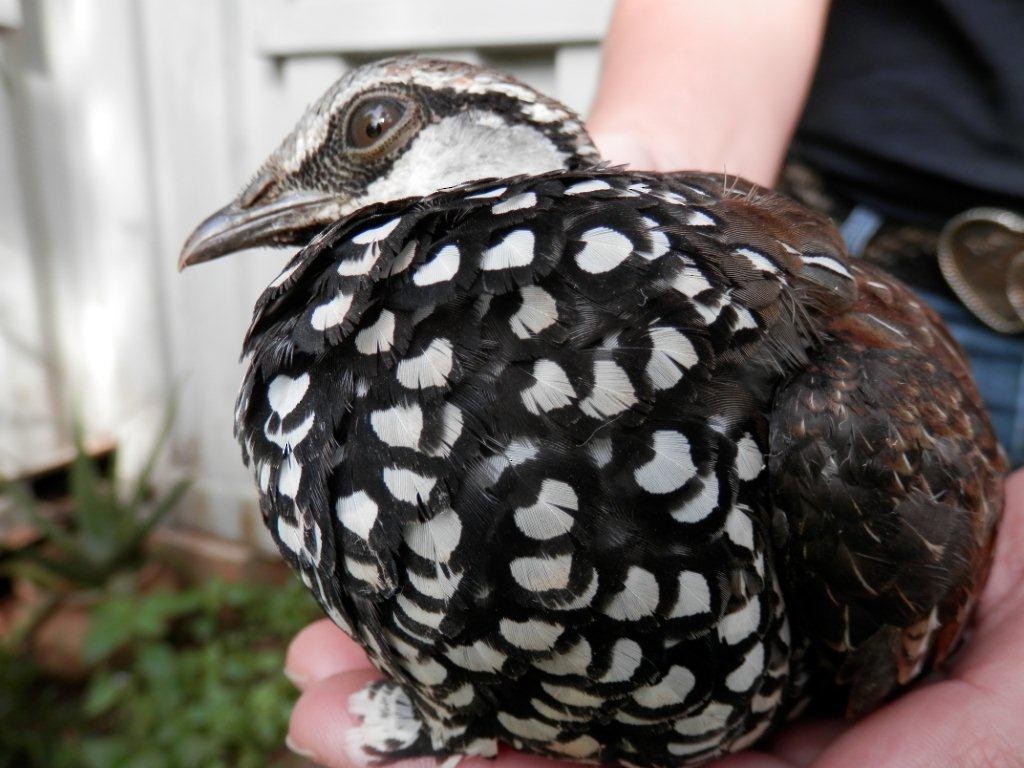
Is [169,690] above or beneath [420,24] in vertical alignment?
beneath

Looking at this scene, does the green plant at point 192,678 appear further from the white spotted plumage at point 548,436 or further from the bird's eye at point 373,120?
the bird's eye at point 373,120

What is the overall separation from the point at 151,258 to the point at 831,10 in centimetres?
322

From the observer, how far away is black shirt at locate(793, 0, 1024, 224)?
76.9 inches

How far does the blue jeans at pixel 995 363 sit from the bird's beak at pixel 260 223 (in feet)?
4.95

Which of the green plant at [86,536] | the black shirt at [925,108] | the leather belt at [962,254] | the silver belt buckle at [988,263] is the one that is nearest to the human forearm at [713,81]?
the black shirt at [925,108]

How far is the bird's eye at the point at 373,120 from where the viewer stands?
155 cm

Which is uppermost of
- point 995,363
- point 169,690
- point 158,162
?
point 995,363

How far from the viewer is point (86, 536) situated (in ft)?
12.2

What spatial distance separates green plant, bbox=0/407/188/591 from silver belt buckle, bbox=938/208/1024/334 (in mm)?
3371

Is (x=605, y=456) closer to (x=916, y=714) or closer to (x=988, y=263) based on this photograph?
(x=916, y=714)

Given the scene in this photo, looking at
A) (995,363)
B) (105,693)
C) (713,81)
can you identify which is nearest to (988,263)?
(995,363)

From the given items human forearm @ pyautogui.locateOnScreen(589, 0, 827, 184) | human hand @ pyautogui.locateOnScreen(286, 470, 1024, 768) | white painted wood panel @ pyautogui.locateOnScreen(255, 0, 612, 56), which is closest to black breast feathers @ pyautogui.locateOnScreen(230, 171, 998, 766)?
human hand @ pyautogui.locateOnScreen(286, 470, 1024, 768)

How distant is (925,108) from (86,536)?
3664 millimetres

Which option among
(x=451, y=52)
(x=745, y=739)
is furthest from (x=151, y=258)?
(x=745, y=739)
